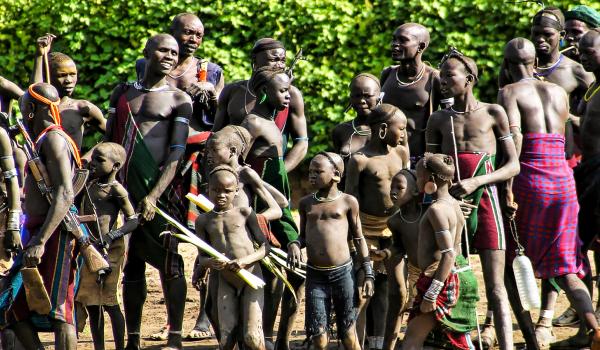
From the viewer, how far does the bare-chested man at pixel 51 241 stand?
Answer: 327 inches

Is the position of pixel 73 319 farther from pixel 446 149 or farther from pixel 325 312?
pixel 446 149

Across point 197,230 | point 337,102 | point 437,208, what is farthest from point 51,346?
point 337,102

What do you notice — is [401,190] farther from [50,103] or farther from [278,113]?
[50,103]

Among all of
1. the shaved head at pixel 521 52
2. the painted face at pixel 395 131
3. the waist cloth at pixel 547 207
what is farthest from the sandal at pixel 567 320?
the painted face at pixel 395 131

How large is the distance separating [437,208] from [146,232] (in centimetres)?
238

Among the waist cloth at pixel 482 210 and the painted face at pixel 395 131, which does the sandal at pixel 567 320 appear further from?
the painted face at pixel 395 131

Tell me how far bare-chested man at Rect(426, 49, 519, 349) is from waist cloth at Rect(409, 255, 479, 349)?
613mm

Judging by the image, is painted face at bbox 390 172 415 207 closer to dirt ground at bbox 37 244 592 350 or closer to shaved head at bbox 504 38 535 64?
shaved head at bbox 504 38 535 64

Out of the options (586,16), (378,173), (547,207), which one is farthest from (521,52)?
(586,16)

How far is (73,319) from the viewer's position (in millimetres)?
8484

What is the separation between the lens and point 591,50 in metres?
9.46

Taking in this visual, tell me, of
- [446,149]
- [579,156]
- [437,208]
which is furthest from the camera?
[579,156]

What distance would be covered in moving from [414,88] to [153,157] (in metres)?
2.01

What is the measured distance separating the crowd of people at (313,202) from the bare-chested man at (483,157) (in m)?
0.01
